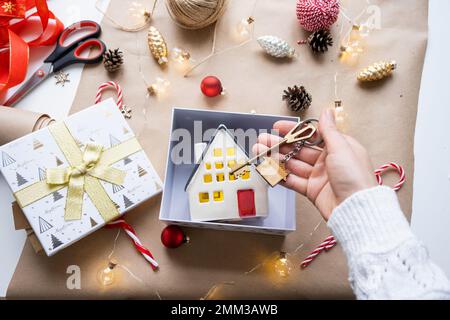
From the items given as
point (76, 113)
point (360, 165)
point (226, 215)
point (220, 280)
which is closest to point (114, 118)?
point (76, 113)

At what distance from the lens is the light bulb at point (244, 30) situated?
1.22 m

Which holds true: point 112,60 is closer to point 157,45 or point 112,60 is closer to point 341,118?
point 157,45

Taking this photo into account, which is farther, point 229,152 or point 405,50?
point 405,50

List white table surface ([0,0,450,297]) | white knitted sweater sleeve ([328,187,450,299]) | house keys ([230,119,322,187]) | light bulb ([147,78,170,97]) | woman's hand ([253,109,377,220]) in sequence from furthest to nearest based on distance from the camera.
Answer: light bulb ([147,78,170,97])
white table surface ([0,0,450,297])
house keys ([230,119,322,187])
woman's hand ([253,109,377,220])
white knitted sweater sleeve ([328,187,450,299])

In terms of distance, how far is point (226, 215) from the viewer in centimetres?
100

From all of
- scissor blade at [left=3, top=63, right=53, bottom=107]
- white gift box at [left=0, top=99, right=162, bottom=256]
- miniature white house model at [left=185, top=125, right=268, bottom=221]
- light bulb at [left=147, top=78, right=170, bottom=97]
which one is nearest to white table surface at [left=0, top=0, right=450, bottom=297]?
scissor blade at [left=3, top=63, right=53, bottom=107]

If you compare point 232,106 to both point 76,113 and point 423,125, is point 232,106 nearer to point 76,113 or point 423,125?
point 76,113

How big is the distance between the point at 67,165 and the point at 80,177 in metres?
0.05

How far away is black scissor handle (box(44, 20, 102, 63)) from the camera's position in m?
1.19

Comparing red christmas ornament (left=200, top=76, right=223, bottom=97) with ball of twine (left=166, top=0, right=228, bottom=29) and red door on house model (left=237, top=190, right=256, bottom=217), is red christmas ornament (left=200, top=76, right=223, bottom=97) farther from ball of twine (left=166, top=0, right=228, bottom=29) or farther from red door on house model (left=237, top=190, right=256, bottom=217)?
red door on house model (left=237, top=190, right=256, bottom=217)

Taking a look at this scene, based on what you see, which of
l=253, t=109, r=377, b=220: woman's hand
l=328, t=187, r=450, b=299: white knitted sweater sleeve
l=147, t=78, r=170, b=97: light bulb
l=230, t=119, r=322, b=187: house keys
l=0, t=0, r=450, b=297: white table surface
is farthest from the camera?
l=147, t=78, r=170, b=97: light bulb

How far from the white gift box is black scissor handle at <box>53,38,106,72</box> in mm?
188

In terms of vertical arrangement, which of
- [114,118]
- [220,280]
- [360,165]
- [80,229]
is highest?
[114,118]

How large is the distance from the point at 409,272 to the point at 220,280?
0.50m
